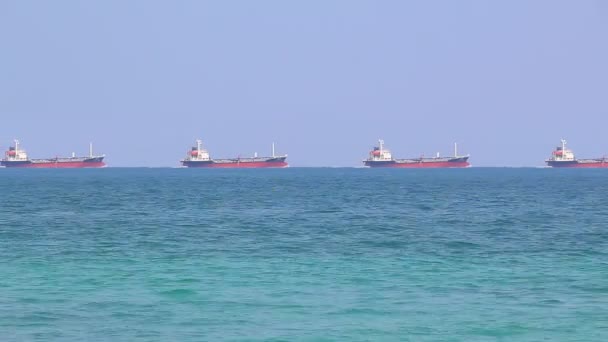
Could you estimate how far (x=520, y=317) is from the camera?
75.0 feet

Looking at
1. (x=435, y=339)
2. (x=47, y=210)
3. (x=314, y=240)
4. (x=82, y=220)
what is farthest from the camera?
(x=47, y=210)

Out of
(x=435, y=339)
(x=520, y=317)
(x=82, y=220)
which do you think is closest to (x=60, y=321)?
(x=435, y=339)

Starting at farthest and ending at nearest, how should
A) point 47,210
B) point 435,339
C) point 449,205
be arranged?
point 449,205 < point 47,210 < point 435,339

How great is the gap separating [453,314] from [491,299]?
2192 mm

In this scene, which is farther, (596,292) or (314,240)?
(314,240)

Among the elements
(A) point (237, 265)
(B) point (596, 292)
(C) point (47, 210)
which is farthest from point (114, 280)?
(C) point (47, 210)

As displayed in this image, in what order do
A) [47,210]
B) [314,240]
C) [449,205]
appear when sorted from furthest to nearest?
[449,205] < [47,210] < [314,240]

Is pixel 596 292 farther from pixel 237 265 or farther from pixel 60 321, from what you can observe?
pixel 60 321

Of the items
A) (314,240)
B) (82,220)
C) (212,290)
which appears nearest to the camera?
(212,290)

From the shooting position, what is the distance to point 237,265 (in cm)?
3234

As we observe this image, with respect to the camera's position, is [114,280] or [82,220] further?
[82,220]

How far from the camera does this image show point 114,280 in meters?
28.4

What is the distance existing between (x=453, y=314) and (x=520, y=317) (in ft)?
5.02

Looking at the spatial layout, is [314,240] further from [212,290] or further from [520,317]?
[520,317]
